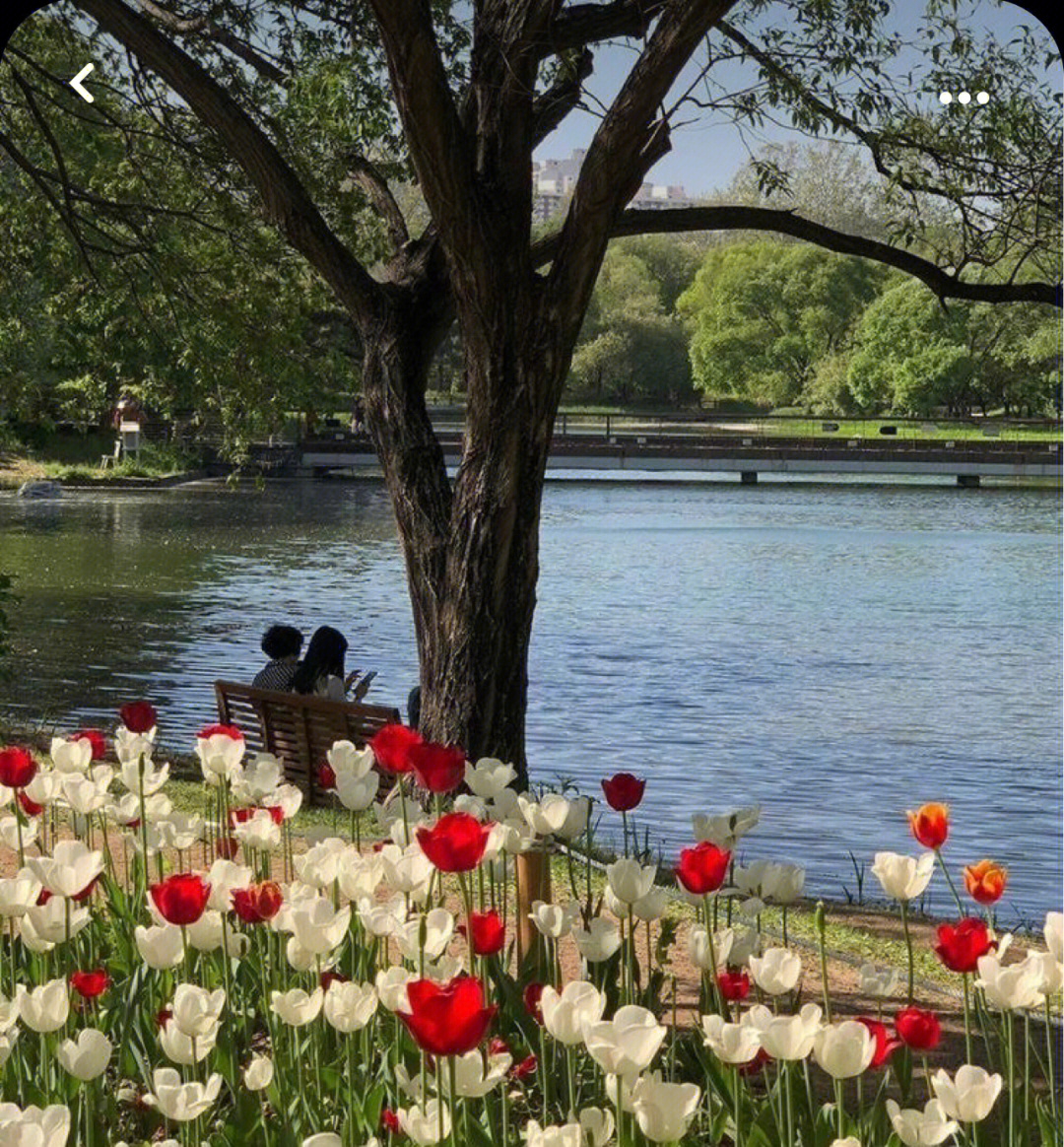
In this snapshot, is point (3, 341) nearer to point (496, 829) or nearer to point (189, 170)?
point (189, 170)

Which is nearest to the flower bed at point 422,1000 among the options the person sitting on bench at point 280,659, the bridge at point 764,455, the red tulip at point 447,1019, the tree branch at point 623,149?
the red tulip at point 447,1019

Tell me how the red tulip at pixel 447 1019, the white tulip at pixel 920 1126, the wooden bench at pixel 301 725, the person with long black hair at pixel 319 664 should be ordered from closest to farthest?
the red tulip at pixel 447 1019 → the white tulip at pixel 920 1126 → the wooden bench at pixel 301 725 → the person with long black hair at pixel 319 664

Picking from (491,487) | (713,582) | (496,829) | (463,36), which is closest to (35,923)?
(496,829)

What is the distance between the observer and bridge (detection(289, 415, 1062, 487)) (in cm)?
5922

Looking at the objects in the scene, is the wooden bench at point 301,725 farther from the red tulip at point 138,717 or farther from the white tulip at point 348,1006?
the white tulip at point 348,1006

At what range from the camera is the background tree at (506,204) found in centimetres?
797

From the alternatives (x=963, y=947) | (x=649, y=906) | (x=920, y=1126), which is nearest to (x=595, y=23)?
(x=649, y=906)

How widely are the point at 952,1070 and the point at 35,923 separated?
94.5 inches

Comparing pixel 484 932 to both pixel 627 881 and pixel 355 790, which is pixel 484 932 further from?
pixel 355 790

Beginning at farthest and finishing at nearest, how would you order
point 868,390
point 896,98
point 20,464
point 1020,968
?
1. point 868,390
2. point 20,464
3. point 896,98
4. point 1020,968

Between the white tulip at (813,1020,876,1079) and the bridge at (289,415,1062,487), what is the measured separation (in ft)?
182

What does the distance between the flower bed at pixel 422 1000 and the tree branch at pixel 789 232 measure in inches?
203

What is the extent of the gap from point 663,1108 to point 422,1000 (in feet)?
1.24

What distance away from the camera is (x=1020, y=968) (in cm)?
287
